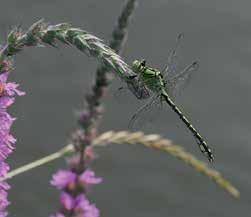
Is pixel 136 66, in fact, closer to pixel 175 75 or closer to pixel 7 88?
pixel 7 88

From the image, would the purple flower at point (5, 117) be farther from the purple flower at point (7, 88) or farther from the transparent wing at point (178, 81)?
the transparent wing at point (178, 81)

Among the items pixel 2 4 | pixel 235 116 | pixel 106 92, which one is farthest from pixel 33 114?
pixel 106 92

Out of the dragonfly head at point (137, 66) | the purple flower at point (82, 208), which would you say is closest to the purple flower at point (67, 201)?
the purple flower at point (82, 208)

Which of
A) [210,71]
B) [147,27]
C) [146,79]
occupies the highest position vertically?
[147,27]

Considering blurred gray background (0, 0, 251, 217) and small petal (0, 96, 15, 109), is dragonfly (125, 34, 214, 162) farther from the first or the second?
blurred gray background (0, 0, 251, 217)

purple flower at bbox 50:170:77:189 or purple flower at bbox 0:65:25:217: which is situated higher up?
purple flower at bbox 50:170:77:189

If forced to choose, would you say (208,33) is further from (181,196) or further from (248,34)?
(181,196)

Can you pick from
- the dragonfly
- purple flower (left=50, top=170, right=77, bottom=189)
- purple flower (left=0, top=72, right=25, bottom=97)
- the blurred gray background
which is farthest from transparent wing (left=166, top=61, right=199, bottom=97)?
the blurred gray background

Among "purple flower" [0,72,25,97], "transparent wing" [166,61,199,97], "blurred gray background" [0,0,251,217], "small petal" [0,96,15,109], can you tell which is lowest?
"small petal" [0,96,15,109]
